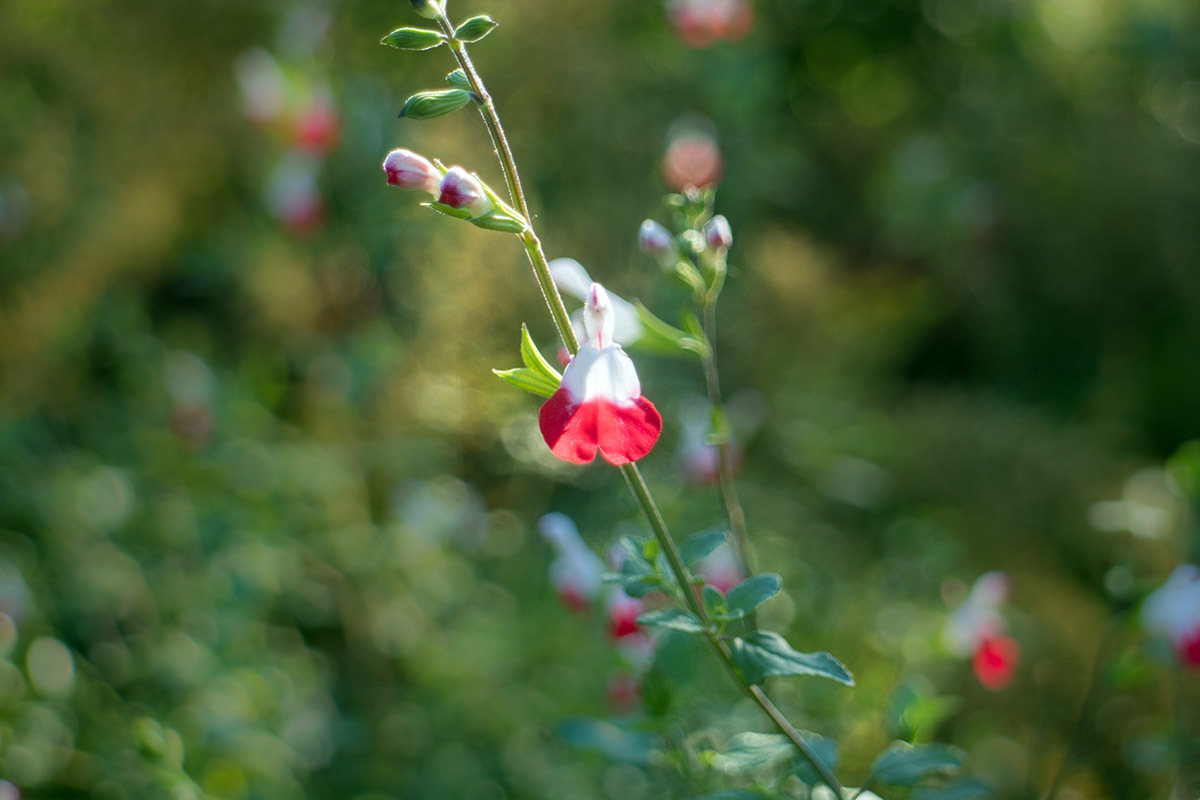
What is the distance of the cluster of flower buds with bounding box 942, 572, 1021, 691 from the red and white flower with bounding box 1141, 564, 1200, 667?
18cm

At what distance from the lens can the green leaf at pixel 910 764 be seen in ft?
2.24

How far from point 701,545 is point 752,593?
0.05 m

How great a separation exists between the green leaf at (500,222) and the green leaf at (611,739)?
0.54 meters

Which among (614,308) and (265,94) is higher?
(265,94)

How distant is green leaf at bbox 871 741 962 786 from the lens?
2.24ft

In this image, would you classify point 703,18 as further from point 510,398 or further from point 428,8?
point 428,8

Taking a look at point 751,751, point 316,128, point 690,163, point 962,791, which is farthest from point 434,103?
point 316,128

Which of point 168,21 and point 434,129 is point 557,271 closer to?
point 434,129

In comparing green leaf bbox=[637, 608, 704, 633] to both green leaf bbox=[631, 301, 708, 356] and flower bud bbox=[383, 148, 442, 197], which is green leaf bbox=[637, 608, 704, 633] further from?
flower bud bbox=[383, 148, 442, 197]

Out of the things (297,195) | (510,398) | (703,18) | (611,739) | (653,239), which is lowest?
(611,739)

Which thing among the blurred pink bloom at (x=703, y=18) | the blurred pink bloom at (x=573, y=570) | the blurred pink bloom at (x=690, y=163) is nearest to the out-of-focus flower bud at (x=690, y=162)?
the blurred pink bloom at (x=690, y=163)

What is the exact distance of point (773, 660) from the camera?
60cm

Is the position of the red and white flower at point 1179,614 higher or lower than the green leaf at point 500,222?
higher

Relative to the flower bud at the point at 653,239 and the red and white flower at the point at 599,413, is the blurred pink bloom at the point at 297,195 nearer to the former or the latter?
the flower bud at the point at 653,239
